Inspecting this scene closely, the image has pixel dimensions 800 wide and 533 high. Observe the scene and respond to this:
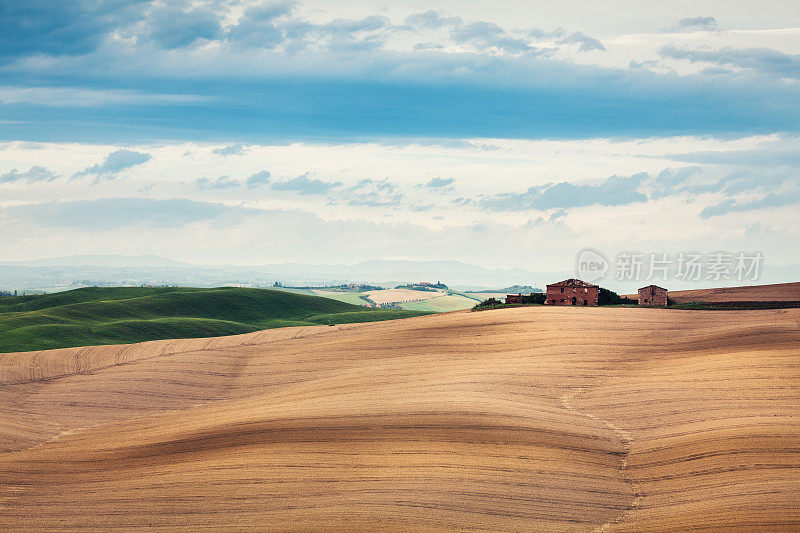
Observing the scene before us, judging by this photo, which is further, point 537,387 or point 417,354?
point 417,354

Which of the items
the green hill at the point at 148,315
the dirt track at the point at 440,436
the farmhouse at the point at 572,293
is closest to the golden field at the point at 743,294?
the farmhouse at the point at 572,293

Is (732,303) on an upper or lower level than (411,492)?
upper

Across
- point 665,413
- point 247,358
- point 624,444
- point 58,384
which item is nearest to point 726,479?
point 624,444

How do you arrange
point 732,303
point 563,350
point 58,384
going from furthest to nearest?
point 732,303 < point 58,384 < point 563,350

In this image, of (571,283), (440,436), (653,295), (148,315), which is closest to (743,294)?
(653,295)

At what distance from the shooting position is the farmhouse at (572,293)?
75.7 metres

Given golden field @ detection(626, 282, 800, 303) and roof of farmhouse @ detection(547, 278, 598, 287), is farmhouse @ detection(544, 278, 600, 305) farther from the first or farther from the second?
golden field @ detection(626, 282, 800, 303)

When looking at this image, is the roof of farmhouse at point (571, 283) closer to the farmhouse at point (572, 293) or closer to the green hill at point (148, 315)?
the farmhouse at point (572, 293)

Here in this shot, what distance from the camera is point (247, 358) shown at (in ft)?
192

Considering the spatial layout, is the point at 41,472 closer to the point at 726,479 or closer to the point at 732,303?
the point at 726,479

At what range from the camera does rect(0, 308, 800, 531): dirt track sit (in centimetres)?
2594

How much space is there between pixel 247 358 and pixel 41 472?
1009 inches

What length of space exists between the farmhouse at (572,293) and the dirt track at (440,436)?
2013 cm

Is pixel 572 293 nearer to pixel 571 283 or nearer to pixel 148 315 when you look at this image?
pixel 571 283
